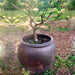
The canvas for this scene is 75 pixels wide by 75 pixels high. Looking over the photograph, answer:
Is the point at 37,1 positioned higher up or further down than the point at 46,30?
higher up

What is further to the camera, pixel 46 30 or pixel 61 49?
pixel 46 30

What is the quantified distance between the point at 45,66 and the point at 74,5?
16.4 feet

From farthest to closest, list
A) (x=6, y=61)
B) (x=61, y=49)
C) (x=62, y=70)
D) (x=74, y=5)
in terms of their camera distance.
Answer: (x=74, y=5)
(x=61, y=49)
(x=6, y=61)
(x=62, y=70)

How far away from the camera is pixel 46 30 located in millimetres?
4910

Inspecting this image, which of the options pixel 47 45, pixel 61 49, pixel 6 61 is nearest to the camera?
pixel 47 45

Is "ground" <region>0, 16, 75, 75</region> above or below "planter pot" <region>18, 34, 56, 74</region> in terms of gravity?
below

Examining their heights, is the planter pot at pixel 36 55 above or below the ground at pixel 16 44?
above

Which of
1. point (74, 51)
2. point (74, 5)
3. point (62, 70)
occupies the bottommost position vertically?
point (62, 70)

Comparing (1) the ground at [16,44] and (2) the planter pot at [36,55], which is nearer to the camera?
(2) the planter pot at [36,55]

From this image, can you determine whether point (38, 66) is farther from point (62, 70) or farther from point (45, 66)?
point (62, 70)

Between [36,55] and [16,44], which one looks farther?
[16,44]

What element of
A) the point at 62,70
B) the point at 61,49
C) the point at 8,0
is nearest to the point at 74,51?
the point at 61,49

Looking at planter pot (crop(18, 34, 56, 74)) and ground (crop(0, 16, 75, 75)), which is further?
ground (crop(0, 16, 75, 75))

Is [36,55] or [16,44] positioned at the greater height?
[36,55]
